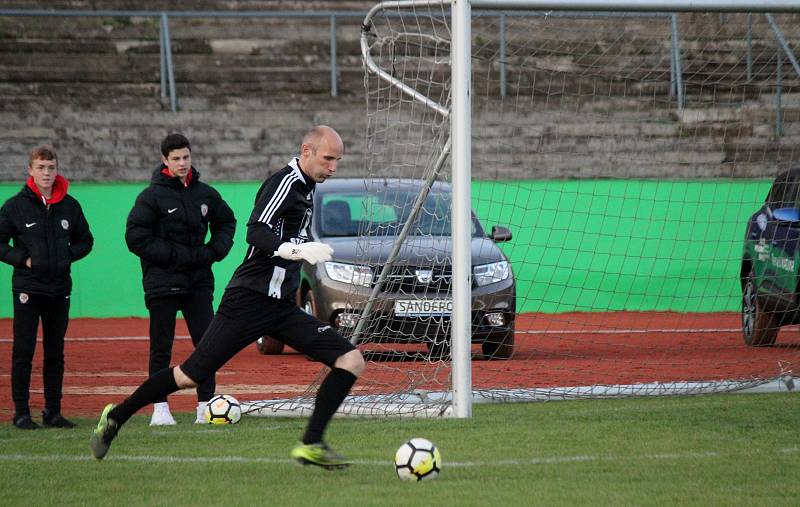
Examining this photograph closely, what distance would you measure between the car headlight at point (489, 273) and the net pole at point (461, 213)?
382 centimetres

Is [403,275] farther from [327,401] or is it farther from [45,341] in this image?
[327,401]

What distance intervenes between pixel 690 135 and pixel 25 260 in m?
12.2

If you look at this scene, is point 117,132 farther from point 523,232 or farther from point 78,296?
point 523,232

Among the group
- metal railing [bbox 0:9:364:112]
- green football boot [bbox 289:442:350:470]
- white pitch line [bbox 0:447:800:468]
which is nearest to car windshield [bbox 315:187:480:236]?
white pitch line [bbox 0:447:800:468]

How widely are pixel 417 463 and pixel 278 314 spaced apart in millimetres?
1170

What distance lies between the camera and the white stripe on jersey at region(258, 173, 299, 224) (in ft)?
22.4

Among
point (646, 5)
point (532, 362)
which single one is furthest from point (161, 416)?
point (532, 362)

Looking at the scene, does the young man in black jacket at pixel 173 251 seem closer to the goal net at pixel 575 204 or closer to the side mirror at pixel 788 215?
the goal net at pixel 575 204

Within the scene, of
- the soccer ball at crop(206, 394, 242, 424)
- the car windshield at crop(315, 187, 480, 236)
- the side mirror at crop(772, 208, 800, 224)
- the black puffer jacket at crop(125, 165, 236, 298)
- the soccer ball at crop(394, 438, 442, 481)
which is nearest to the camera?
the soccer ball at crop(394, 438, 442, 481)

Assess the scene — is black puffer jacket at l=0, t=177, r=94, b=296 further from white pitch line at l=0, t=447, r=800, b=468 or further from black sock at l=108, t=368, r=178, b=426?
black sock at l=108, t=368, r=178, b=426

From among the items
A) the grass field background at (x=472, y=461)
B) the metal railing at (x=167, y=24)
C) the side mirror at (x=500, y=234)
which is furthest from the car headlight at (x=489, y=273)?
the metal railing at (x=167, y=24)

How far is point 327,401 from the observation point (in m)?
6.82

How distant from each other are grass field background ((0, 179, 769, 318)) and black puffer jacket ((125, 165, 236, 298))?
6919mm

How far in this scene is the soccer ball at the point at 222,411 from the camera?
29.0ft
